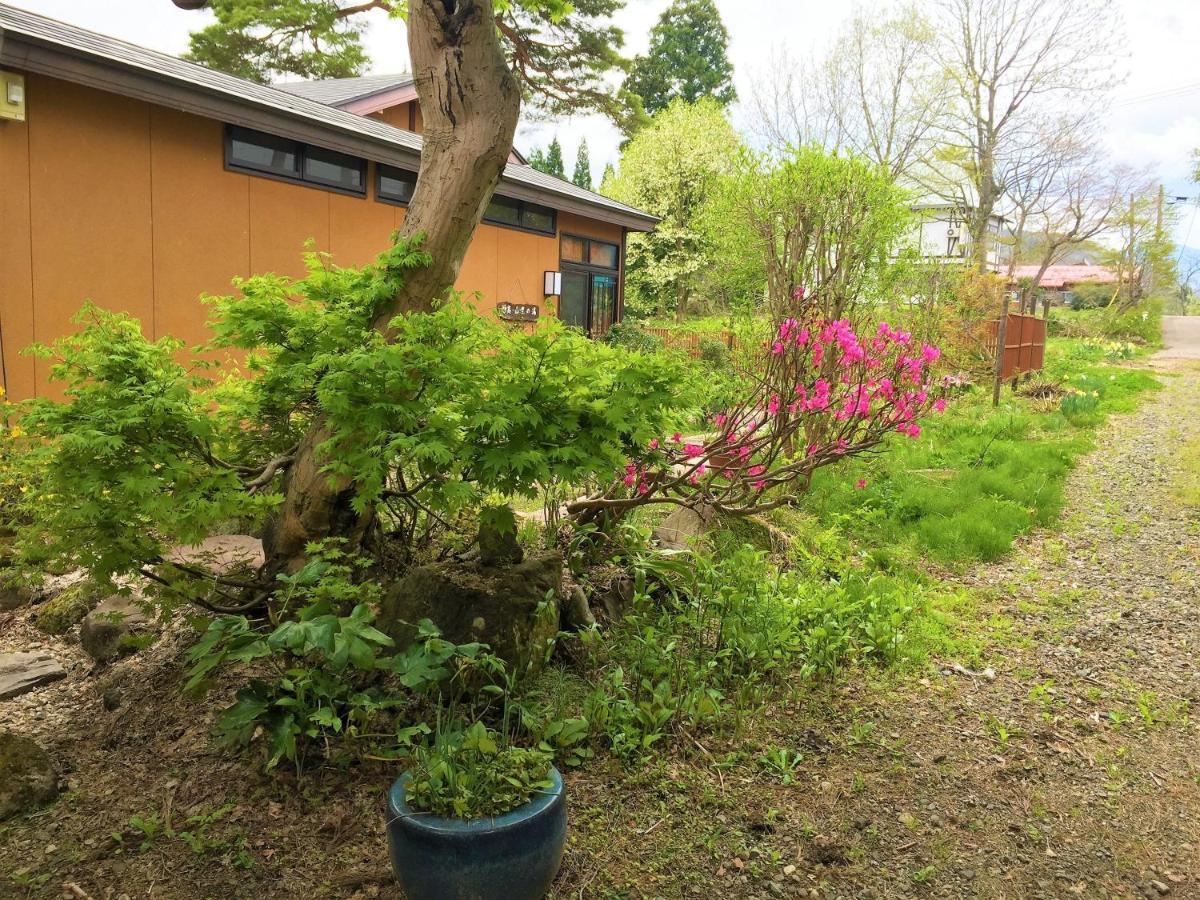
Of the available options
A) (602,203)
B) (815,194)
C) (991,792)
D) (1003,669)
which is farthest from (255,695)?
(602,203)

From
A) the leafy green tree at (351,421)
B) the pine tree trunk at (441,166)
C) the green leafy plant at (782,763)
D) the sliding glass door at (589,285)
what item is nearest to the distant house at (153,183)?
the pine tree trunk at (441,166)

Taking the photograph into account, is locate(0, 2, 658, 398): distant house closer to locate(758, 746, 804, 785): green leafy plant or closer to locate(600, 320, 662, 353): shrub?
locate(758, 746, 804, 785): green leafy plant

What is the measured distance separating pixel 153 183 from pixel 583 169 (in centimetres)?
3267

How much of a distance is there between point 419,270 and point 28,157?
5067 millimetres

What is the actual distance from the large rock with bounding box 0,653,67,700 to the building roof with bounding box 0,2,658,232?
4645 millimetres

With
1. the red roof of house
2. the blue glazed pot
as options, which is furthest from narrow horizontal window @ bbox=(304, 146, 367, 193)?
the red roof of house

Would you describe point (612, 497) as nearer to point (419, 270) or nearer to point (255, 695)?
point (419, 270)

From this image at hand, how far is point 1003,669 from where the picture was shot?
3904 millimetres

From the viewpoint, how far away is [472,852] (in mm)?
2014

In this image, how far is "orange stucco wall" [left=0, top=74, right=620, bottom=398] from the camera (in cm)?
640

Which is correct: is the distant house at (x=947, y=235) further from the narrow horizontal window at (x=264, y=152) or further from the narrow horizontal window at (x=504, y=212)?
the narrow horizontal window at (x=264, y=152)

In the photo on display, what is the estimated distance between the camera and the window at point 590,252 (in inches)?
534

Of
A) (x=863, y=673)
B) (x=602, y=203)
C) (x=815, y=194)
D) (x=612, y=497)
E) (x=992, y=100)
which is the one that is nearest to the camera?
(x=863, y=673)

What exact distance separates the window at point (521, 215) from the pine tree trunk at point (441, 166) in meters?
8.04
